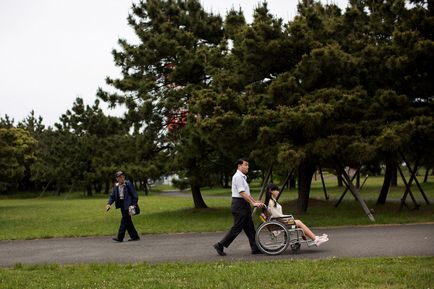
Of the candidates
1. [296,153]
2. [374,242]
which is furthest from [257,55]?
[374,242]

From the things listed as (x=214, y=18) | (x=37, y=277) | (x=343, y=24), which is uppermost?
(x=214, y=18)

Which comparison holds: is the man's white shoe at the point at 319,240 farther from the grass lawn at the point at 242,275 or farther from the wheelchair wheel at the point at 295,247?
the grass lawn at the point at 242,275

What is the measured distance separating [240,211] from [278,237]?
894 millimetres

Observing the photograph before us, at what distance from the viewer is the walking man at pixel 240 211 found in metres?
10.1

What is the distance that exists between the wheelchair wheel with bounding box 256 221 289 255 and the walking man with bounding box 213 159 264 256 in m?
0.20

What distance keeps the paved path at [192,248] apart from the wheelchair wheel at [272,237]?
0.60 feet

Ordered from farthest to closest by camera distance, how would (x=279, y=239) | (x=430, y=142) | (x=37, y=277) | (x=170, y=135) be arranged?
(x=170, y=135) < (x=430, y=142) < (x=279, y=239) < (x=37, y=277)

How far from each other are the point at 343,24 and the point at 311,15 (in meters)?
1.18

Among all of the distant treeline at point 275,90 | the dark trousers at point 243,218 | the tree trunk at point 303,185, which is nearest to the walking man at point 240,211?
the dark trousers at point 243,218

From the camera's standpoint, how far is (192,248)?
11.5 meters

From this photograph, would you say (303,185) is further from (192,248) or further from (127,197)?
(192,248)

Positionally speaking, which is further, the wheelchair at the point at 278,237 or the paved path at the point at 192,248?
the wheelchair at the point at 278,237

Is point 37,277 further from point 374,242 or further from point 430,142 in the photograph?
point 430,142

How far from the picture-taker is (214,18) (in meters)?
23.5
